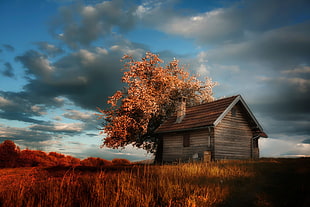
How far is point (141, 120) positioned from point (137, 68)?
7.05 meters

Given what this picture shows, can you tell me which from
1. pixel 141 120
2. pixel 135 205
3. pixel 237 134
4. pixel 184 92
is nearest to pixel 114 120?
pixel 141 120

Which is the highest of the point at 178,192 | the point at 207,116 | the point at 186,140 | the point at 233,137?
the point at 207,116

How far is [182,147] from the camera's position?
25.7m

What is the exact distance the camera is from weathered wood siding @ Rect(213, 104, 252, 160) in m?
23.3

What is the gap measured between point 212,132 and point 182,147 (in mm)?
4137

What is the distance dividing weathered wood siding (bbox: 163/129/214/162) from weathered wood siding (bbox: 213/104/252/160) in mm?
1013

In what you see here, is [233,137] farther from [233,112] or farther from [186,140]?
[186,140]

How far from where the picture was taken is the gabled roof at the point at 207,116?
23.1 metres

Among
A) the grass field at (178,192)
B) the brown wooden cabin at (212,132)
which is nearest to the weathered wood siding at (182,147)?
the brown wooden cabin at (212,132)

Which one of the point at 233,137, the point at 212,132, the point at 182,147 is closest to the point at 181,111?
the point at 182,147

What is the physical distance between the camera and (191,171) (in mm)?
12555

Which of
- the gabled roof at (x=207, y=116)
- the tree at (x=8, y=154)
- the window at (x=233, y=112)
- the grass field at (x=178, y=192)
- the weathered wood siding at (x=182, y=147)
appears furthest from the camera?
the window at (x=233, y=112)

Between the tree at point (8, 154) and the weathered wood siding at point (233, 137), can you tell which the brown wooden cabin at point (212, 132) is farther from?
the tree at point (8, 154)

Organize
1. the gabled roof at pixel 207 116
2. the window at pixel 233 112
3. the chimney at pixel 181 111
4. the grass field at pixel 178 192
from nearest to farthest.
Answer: the grass field at pixel 178 192 → the gabled roof at pixel 207 116 → the window at pixel 233 112 → the chimney at pixel 181 111
